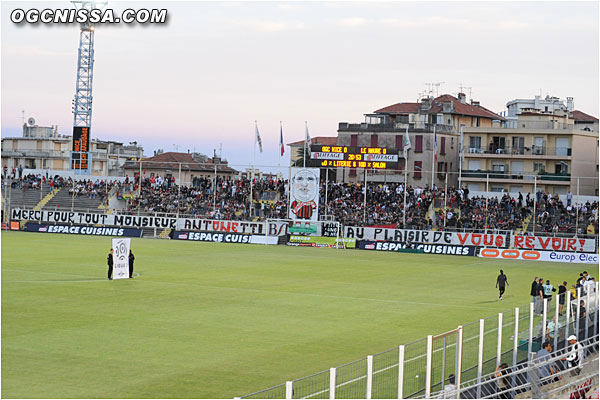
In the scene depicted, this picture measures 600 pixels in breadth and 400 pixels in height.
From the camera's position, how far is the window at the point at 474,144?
100938 millimetres

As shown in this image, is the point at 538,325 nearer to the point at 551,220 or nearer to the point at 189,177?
the point at 551,220

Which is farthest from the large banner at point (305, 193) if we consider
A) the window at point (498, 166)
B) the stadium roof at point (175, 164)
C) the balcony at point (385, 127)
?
the stadium roof at point (175, 164)

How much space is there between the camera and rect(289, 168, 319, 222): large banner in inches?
2793

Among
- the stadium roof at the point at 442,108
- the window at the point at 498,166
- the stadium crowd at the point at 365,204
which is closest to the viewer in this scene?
the stadium crowd at the point at 365,204

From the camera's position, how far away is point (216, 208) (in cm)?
8844

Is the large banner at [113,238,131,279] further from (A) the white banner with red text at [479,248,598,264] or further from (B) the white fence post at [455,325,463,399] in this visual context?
(A) the white banner with red text at [479,248,598,264]

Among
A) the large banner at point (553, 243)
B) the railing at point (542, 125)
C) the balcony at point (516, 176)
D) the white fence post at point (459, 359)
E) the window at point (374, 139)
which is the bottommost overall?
the white fence post at point (459, 359)

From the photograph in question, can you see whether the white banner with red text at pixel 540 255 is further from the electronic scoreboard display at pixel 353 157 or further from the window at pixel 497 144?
the window at pixel 497 144

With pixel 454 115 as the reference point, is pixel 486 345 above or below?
below

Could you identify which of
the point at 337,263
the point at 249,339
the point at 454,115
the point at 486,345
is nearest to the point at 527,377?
the point at 486,345

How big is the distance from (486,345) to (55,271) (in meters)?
31.5

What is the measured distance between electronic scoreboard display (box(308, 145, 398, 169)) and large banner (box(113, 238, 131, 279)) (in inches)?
1286

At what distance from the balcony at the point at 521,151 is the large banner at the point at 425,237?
2773cm

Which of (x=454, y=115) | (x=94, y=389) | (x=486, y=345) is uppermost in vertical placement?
(x=454, y=115)
